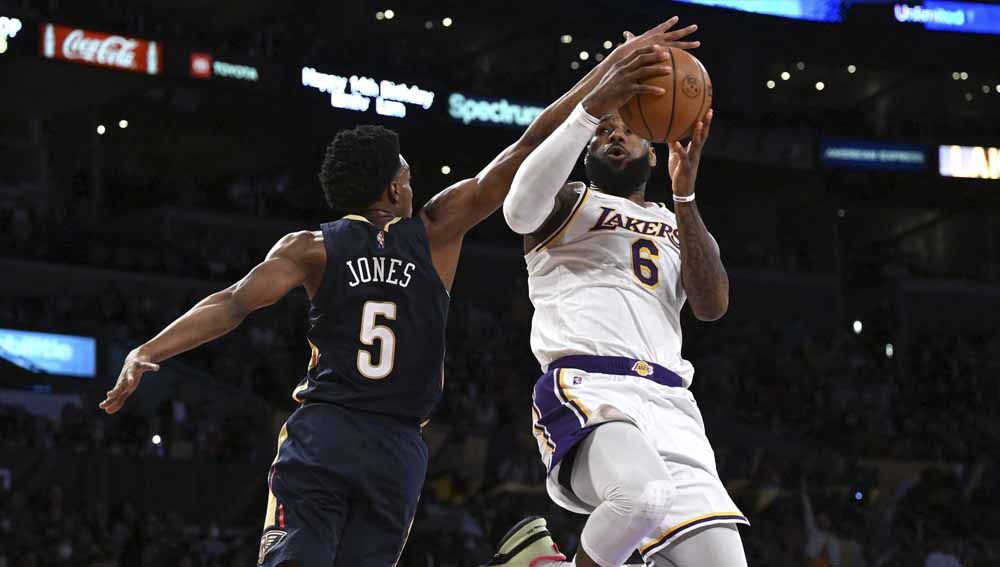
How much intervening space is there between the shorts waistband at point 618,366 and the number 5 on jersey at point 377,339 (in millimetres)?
974

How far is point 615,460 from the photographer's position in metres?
5.02

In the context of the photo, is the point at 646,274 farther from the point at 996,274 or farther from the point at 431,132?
the point at 996,274

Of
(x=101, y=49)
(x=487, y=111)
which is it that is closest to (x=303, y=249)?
(x=101, y=49)

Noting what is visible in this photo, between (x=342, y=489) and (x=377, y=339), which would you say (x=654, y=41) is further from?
(x=342, y=489)

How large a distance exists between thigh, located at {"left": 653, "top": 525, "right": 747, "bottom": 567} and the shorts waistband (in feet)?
2.05

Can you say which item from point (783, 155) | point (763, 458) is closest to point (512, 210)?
point (763, 458)

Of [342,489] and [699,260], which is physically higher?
[699,260]

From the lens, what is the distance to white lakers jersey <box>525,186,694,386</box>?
550 cm

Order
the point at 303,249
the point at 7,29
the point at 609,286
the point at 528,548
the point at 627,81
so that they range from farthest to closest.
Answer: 1. the point at 7,29
2. the point at 528,548
3. the point at 609,286
4. the point at 627,81
5. the point at 303,249

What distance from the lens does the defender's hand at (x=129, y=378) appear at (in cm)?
452

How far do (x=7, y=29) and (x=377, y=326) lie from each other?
1993 cm

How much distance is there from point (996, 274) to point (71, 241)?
23067mm

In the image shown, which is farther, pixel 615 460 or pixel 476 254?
pixel 476 254

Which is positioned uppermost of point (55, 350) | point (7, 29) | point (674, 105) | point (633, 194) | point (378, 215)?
point (7, 29)
